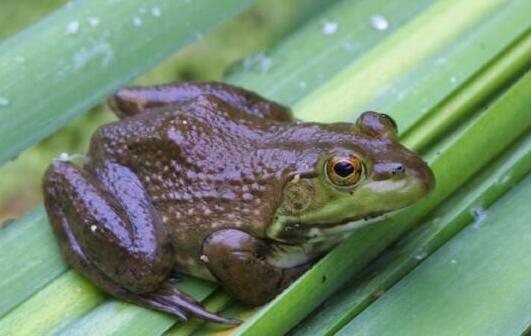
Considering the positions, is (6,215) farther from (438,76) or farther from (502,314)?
(502,314)

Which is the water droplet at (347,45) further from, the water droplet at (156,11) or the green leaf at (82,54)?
the water droplet at (156,11)

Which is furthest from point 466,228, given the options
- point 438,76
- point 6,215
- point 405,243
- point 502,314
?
point 6,215

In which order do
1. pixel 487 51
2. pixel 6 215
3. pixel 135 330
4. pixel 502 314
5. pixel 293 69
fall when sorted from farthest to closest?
pixel 6 215 < pixel 293 69 < pixel 487 51 < pixel 135 330 < pixel 502 314

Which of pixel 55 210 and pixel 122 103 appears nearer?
pixel 55 210

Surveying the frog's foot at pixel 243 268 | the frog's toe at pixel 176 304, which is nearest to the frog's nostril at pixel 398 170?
the frog's foot at pixel 243 268

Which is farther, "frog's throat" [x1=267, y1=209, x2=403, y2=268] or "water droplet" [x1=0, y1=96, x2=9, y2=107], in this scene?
"water droplet" [x1=0, y1=96, x2=9, y2=107]

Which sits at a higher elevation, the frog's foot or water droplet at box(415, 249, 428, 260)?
the frog's foot

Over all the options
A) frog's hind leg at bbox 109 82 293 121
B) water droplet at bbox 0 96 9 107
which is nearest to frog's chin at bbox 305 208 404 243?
frog's hind leg at bbox 109 82 293 121

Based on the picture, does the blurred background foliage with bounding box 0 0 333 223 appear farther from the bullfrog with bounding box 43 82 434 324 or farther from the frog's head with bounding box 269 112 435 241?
the frog's head with bounding box 269 112 435 241
